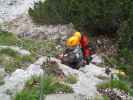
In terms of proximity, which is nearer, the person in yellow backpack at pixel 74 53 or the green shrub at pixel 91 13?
the person in yellow backpack at pixel 74 53

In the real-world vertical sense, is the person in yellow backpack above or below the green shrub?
below

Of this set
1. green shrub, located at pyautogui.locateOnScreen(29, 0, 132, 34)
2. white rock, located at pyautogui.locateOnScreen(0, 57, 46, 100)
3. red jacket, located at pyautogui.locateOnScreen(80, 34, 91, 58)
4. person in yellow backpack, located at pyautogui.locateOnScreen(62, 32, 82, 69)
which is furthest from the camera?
green shrub, located at pyautogui.locateOnScreen(29, 0, 132, 34)

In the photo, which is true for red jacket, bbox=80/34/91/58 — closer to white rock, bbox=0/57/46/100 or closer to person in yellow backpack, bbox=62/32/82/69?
person in yellow backpack, bbox=62/32/82/69

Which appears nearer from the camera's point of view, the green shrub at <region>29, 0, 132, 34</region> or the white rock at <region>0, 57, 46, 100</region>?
the white rock at <region>0, 57, 46, 100</region>

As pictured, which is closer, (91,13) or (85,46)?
(85,46)

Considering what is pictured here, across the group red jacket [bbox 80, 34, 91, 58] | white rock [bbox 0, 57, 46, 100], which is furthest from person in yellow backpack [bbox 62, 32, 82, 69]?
white rock [bbox 0, 57, 46, 100]

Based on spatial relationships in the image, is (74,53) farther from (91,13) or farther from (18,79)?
(91,13)

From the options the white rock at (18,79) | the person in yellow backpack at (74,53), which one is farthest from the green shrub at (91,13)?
the white rock at (18,79)

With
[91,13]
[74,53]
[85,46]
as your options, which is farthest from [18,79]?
[91,13]

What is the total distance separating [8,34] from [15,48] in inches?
108

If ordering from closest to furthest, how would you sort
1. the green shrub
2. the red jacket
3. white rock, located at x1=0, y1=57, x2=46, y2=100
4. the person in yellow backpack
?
white rock, located at x1=0, y1=57, x2=46, y2=100, the person in yellow backpack, the red jacket, the green shrub

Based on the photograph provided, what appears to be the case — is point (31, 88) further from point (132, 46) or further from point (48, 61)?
point (132, 46)

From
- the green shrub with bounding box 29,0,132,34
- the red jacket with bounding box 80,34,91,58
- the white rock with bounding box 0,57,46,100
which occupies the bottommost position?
the white rock with bounding box 0,57,46,100

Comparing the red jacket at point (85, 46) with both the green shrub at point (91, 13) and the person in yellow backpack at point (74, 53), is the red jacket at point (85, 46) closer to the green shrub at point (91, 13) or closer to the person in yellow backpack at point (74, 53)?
the person in yellow backpack at point (74, 53)
